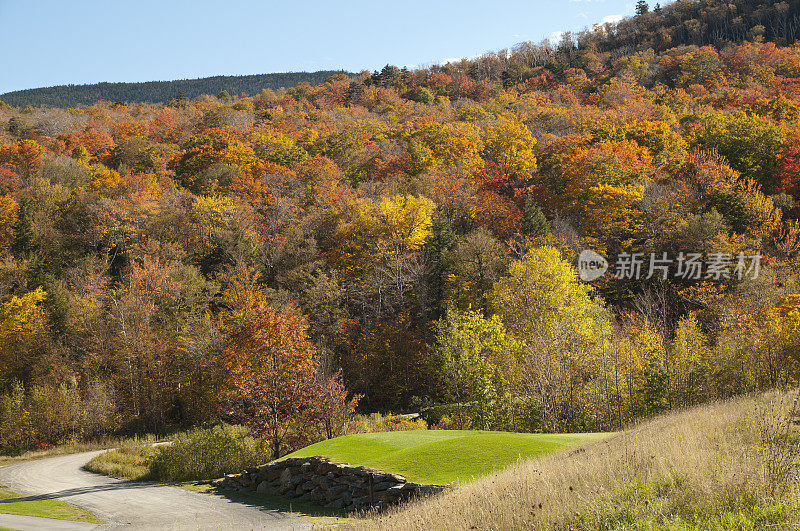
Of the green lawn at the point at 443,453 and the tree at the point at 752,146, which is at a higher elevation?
the tree at the point at 752,146

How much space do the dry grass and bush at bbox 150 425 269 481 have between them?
16060mm

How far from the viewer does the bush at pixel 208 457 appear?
961 inches

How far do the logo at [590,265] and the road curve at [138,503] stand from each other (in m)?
34.6

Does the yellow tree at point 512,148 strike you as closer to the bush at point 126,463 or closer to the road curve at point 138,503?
the bush at point 126,463

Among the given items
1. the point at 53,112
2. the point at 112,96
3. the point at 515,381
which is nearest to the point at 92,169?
the point at 53,112

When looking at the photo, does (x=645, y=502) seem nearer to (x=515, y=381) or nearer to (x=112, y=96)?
(x=515, y=381)

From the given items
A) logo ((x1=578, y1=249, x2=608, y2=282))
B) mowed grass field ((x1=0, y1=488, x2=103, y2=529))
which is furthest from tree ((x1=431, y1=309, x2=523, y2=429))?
mowed grass field ((x1=0, y1=488, x2=103, y2=529))

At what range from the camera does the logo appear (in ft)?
147

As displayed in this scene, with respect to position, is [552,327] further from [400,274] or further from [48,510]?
[48,510]

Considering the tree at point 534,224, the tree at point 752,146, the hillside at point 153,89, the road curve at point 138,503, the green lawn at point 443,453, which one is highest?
the hillside at point 153,89

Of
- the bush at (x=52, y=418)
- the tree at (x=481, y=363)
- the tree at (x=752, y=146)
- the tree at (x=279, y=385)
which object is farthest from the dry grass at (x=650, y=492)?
the tree at (x=752, y=146)

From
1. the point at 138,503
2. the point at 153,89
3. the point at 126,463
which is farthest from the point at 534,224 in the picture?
the point at 153,89

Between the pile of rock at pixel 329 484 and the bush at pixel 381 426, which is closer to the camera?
the pile of rock at pixel 329 484

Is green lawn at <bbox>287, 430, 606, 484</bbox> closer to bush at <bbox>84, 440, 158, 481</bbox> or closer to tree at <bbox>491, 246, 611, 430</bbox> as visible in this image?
tree at <bbox>491, 246, 611, 430</bbox>
